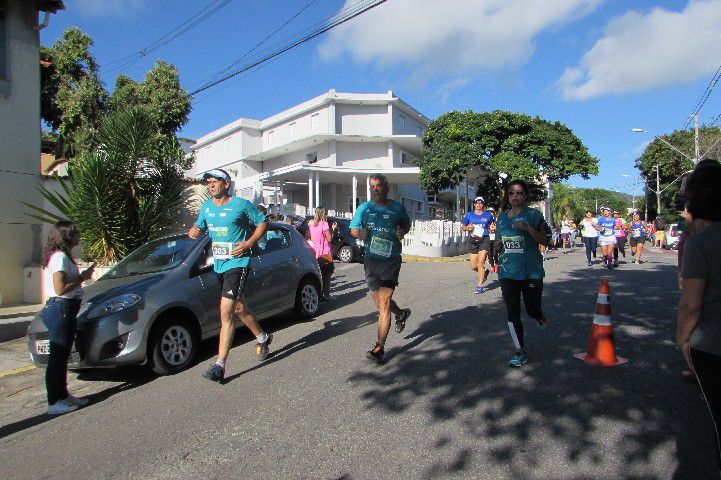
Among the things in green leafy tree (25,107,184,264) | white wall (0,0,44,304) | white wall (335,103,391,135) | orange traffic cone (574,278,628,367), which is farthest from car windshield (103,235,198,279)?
white wall (335,103,391,135)

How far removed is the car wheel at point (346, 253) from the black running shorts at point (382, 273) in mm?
11916

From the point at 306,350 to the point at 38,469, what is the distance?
2886 mm

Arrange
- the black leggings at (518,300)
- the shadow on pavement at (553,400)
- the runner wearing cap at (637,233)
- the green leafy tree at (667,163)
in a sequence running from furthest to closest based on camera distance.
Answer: the green leafy tree at (667,163) → the runner wearing cap at (637,233) → the black leggings at (518,300) → the shadow on pavement at (553,400)

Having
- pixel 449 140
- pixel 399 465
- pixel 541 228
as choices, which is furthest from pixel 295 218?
pixel 399 465

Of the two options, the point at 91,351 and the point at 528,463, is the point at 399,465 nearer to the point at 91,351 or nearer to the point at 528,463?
the point at 528,463

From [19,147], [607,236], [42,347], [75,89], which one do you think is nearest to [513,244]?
[42,347]

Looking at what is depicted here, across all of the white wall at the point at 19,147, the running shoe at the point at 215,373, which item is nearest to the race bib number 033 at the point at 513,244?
the running shoe at the point at 215,373

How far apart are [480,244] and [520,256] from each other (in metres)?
4.40

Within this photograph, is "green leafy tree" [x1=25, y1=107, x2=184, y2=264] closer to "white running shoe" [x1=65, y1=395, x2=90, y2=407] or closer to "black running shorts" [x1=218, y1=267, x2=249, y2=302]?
"white running shoe" [x1=65, y1=395, x2=90, y2=407]

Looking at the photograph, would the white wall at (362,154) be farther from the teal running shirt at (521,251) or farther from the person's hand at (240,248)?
the person's hand at (240,248)

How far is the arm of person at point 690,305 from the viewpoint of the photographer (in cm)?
239

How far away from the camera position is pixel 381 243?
17.0 ft

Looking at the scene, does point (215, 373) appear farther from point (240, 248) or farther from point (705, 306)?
point (705, 306)

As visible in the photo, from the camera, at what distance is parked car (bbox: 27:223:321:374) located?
5117mm
